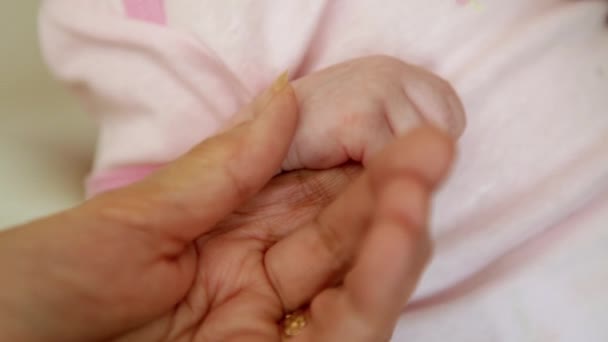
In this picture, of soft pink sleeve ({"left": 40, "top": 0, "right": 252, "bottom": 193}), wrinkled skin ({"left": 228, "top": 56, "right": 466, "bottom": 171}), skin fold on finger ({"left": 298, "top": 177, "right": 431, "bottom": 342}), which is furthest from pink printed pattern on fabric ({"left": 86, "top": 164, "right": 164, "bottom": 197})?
skin fold on finger ({"left": 298, "top": 177, "right": 431, "bottom": 342})

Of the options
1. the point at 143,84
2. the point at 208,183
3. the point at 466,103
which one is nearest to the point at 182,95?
the point at 143,84

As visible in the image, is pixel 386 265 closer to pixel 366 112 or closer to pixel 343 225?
pixel 343 225

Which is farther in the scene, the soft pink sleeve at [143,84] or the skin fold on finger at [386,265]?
the soft pink sleeve at [143,84]

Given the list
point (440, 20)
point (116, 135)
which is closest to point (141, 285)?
point (116, 135)

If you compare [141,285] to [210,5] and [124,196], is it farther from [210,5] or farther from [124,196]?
[210,5]

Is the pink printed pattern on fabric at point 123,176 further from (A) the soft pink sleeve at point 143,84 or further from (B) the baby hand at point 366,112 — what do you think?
(B) the baby hand at point 366,112

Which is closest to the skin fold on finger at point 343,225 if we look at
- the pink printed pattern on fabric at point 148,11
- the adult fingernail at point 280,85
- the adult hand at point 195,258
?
the adult hand at point 195,258

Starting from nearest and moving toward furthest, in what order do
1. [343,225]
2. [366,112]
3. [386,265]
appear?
[386,265] → [343,225] → [366,112]
